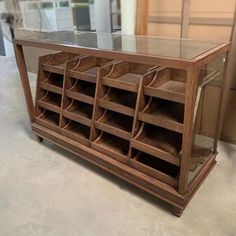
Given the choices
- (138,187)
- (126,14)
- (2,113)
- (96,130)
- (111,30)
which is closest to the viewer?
(138,187)

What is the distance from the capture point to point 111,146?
67.4 inches

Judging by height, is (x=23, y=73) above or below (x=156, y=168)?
above

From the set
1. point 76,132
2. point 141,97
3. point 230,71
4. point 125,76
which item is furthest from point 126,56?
point 230,71

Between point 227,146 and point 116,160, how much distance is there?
98cm

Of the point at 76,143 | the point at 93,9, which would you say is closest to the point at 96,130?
the point at 76,143

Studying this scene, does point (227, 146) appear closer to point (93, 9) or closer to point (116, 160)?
point (116, 160)

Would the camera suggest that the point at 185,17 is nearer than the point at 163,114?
No

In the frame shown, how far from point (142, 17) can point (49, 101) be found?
982 mm

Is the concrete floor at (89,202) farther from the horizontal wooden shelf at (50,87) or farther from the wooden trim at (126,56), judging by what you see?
the wooden trim at (126,56)

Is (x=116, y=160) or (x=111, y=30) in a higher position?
(x=111, y=30)

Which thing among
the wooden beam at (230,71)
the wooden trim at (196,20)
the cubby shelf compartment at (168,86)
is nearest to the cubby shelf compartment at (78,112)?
the cubby shelf compartment at (168,86)

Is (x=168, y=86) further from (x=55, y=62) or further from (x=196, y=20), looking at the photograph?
(x=55, y=62)

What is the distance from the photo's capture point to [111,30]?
256 cm

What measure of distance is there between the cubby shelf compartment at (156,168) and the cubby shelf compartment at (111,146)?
9cm
